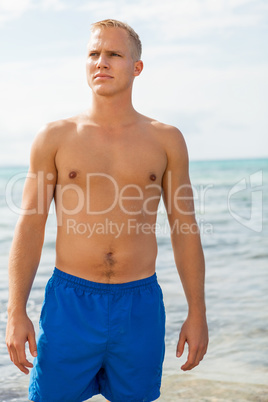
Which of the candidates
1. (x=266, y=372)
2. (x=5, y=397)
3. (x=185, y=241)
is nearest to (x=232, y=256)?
(x=266, y=372)

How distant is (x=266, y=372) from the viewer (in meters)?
3.95

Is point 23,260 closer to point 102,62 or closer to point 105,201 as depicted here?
point 105,201

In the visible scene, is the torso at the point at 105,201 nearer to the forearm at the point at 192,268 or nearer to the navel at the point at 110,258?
the navel at the point at 110,258

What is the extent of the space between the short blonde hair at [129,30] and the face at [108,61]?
2cm

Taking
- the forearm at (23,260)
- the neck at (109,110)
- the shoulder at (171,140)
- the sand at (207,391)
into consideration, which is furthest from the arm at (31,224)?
the sand at (207,391)

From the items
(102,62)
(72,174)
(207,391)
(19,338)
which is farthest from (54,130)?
(207,391)

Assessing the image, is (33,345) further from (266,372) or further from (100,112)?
(266,372)

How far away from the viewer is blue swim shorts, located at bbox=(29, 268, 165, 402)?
227 centimetres

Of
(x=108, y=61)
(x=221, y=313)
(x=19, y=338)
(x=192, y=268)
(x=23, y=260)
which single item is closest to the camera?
(x=19, y=338)

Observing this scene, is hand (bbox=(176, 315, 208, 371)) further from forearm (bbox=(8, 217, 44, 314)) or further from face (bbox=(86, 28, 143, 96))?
face (bbox=(86, 28, 143, 96))

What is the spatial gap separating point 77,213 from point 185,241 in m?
0.50

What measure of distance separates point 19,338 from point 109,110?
100cm

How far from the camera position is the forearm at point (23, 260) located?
88.4 inches

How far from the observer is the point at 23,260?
2.27 metres
